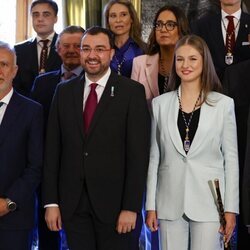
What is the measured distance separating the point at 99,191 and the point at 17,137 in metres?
0.48

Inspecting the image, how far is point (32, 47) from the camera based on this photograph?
393 cm

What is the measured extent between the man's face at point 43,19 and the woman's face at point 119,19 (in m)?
0.59

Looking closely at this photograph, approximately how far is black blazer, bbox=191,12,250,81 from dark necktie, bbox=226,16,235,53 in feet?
0.08

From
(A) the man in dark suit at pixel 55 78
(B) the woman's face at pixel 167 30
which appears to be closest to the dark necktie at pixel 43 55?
(A) the man in dark suit at pixel 55 78

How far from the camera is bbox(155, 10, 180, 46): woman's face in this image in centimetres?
328

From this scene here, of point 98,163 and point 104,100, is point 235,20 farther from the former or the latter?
point 98,163

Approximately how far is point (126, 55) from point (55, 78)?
0.50m

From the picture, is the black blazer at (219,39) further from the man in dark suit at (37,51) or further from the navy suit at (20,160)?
the navy suit at (20,160)

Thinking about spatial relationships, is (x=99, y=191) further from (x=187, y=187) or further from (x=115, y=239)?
(x=187, y=187)

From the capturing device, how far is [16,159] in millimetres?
2729

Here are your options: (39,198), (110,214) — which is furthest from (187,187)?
(39,198)

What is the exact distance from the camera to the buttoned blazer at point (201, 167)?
260 centimetres

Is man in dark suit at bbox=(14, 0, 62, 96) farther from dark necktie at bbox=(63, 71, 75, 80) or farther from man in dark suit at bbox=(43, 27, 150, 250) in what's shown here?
man in dark suit at bbox=(43, 27, 150, 250)

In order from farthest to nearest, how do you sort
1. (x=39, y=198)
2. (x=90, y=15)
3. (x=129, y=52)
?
(x=90, y=15) < (x=129, y=52) < (x=39, y=198)
